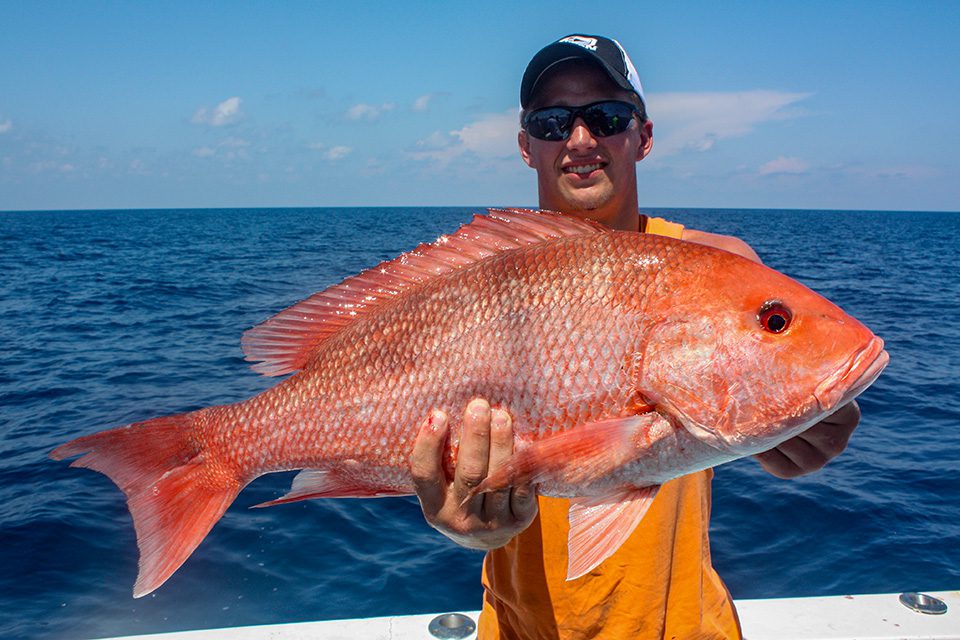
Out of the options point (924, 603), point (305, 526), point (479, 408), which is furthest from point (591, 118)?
point (305, 526)

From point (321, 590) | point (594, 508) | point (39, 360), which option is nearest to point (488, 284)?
point (594, 508)

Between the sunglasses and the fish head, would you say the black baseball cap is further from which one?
the fish head

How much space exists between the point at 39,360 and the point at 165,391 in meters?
4.03

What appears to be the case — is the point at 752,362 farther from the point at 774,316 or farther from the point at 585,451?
the point at 585,451

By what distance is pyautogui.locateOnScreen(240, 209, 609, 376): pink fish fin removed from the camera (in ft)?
7.80

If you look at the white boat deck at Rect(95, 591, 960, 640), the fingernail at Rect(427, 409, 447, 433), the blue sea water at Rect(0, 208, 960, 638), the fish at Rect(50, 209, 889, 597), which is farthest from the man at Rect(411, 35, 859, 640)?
the blue sea water at Rect(0, 208, 960, 638)

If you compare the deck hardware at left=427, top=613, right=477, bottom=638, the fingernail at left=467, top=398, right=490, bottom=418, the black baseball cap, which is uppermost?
the black baseball cap

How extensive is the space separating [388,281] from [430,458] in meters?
0.64

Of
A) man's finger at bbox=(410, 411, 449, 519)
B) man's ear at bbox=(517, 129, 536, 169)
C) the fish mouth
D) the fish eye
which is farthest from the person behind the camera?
man's ear at bbox=(517, 129, 536, 169)

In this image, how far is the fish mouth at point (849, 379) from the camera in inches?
76.6

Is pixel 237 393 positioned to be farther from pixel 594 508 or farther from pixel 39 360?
pixel 594 508

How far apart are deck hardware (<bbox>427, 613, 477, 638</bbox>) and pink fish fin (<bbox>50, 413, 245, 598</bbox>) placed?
65.2 inches

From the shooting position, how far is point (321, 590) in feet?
20.4

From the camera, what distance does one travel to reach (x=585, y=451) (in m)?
1.98
